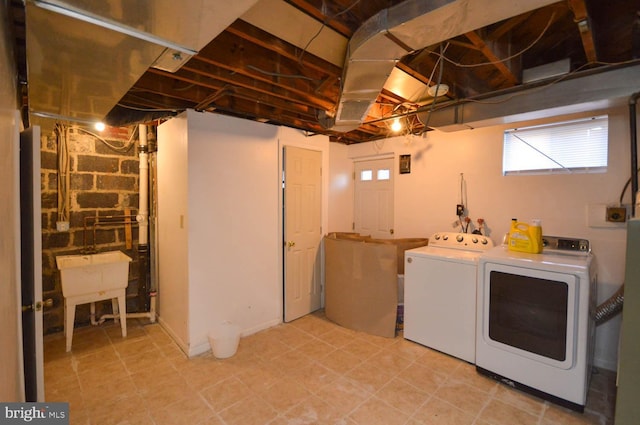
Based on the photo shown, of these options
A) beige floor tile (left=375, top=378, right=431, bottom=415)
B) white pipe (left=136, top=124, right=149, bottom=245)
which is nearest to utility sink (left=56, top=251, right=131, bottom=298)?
white pipe (left=136, top=124, right=149, bottom=245)

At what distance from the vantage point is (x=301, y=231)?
12.0 ft

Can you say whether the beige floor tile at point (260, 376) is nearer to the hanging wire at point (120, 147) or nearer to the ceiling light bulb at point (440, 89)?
the ceiling light bulb at point (440, 89)

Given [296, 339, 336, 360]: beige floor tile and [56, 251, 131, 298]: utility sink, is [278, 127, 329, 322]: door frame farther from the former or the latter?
[56, 251, 131, 298]: utility sink

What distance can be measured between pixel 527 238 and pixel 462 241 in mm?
648

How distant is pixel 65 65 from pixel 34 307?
1.30 metres

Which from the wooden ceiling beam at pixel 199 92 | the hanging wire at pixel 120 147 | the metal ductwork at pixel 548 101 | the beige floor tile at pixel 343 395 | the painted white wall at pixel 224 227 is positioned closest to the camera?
the metal ductwork at pixel 548 101

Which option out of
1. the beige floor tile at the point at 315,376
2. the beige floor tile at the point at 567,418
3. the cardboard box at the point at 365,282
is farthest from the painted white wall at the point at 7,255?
the beige floor tile at the point at 567,418

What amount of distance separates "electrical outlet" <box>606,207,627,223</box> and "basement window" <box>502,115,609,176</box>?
355 millimetres

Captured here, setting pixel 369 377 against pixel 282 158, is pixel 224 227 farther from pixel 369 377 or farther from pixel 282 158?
pixel 369 377

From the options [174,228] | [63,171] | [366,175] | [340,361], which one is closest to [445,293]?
[340,361]

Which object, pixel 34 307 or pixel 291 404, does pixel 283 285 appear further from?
pixel 34 307

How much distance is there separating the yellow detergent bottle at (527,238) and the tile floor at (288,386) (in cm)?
113

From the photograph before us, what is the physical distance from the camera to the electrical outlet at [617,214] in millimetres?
2391

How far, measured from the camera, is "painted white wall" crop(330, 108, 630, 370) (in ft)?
8.15
